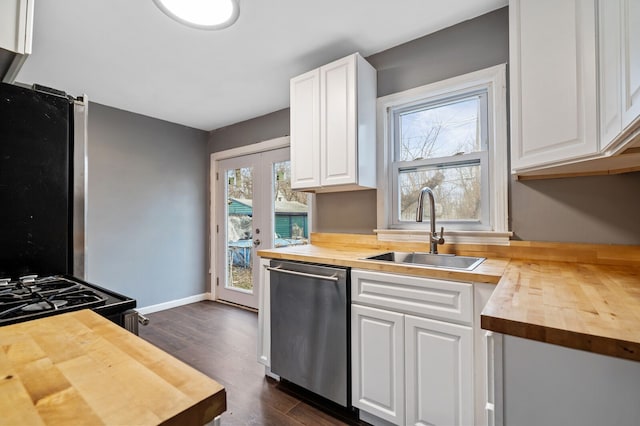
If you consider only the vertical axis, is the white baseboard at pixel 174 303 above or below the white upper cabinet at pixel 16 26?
below

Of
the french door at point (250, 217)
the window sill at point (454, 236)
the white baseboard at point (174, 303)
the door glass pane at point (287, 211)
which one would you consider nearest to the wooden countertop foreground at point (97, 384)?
the window sill at point (454, 236)

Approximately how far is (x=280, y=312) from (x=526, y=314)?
148 centimetres

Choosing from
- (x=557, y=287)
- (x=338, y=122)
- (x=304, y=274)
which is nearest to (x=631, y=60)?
(x=557, y=287)

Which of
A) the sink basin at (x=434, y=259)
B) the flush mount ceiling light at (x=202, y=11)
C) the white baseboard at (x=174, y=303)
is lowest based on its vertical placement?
the white baseboard at (x=174, y=303)

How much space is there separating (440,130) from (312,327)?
5.33 ft

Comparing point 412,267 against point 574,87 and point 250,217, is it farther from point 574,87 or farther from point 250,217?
point 250,217

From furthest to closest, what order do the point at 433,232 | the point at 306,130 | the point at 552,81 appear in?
1. the point at 306,130
2. the point at 433,232
3. the point at 552,81

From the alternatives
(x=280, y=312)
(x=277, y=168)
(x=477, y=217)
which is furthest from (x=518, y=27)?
(x=277, y=168)

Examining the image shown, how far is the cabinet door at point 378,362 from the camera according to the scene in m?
1.52

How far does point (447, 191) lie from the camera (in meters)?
2.12

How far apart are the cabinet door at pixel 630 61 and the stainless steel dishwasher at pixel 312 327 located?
1295 millimetres

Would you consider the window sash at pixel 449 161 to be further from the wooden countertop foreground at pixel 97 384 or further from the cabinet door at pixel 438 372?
the wooden countertop foreground at pixel 97 384

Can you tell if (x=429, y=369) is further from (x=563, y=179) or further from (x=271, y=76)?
(x=271, y=76)

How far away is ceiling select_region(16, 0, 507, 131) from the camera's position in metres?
1.81
